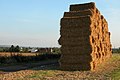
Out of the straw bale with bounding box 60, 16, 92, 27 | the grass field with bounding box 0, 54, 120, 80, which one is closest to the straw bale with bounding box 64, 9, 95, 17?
the straw bale with bounding box 60, 16, 92, 27

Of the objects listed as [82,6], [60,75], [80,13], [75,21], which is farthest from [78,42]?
[82,6]

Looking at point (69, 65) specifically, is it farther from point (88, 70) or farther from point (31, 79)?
point (31, 79)

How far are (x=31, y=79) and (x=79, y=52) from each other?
5969 mm

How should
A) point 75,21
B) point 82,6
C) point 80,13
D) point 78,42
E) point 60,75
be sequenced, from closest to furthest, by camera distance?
point 60,75 → point 78,42 → point 75,21 → point 80,13 → point 82,6

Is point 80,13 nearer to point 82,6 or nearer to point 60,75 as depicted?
point 82,6

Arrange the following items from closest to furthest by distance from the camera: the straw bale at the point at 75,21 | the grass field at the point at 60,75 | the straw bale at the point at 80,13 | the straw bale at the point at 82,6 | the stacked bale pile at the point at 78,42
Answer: the grass field at the point at 60,75, the stacked bale pile at the point at 78,42, the straw bale at the point at 75,21, the straw bale at the point at 80,13, the straw bale at the point at 82,6

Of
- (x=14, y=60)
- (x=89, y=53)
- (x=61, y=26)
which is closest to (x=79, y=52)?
(x=89, y=53)

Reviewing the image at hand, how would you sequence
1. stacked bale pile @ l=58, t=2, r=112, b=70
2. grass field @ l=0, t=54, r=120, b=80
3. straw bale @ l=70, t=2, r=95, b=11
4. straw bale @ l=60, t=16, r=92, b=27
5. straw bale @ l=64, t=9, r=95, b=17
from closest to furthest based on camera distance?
grass field @ l=0, t=54, r=120, b=80 < stacked bale pile @ l=58, t=2, r=112, b=70 < straw bale @ l=60, t=16, r=92, b=27 < straw bale @ l=64, t=9, r=95, b=17 < straw bale @ l=70, t=2, r=95, b=11

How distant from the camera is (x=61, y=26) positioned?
2094cm

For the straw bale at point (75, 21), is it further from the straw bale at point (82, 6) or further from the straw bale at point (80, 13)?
the straw bale at point (82, 6)

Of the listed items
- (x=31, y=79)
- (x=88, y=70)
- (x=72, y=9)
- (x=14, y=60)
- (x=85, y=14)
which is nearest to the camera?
(x=31, y=79)

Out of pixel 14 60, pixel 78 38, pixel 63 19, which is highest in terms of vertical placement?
pixel 63 19

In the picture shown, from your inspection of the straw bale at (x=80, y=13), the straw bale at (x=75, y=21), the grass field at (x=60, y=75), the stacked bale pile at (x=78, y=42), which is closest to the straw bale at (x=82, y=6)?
the straw bale at (x=80, y=13)

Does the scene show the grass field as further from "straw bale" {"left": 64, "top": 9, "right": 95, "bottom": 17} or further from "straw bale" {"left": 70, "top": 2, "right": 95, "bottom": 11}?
"straw bale" {"left": 70, "top": 2, "right": 95, "bottom": 11}
